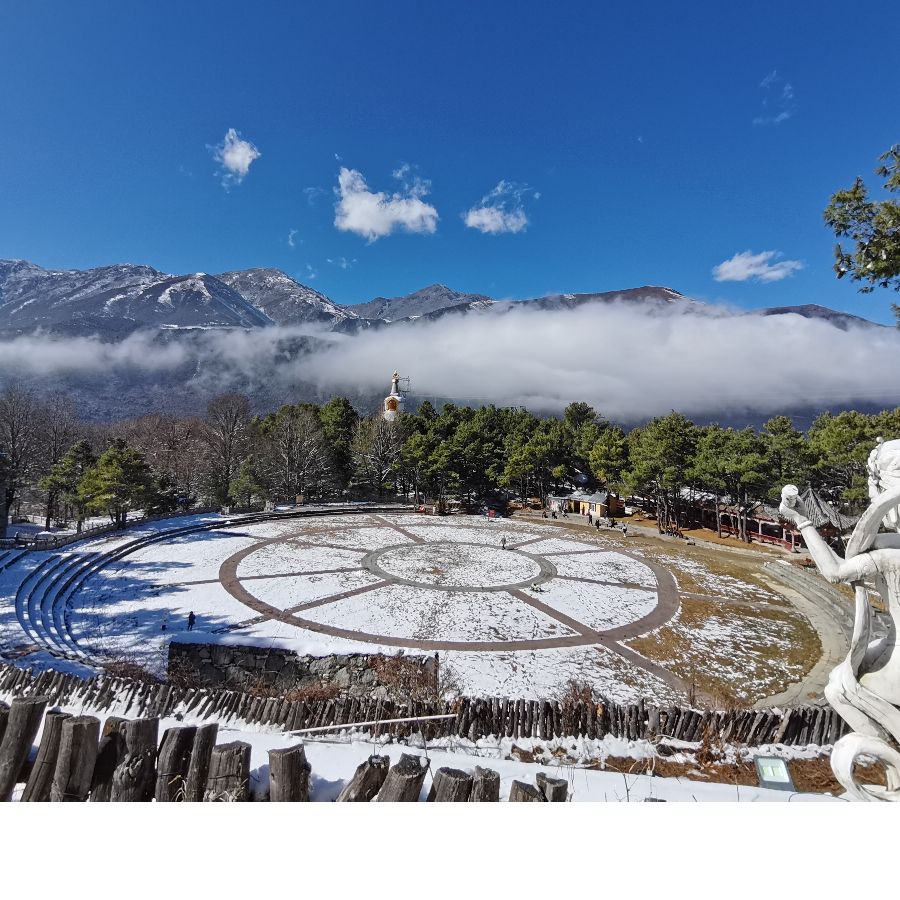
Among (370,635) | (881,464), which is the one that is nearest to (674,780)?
(881,464)

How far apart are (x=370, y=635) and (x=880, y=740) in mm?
12827

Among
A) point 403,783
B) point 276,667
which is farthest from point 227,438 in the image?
point 403,783

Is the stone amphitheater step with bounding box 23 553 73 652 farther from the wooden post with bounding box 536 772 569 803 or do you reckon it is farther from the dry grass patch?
the dry grass patch

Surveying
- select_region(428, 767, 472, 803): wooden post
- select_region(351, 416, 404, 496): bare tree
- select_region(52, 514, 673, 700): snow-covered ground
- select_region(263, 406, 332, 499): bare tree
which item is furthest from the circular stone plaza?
select_region(351, 416, 404, 496): bare tree

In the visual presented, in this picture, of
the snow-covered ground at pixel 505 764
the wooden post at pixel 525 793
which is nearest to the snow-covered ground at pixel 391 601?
the snow-covered ground at pixel 505 764

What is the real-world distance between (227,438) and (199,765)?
140ft

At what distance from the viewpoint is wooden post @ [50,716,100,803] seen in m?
2.75

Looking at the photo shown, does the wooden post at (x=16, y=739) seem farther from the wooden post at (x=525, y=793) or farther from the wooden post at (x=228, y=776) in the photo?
the wooden post at (x=525, y=793)

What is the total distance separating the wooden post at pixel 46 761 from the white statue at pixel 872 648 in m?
5.18

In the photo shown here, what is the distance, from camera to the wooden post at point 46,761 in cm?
277

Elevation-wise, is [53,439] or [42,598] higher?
[53,439]

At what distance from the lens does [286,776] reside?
277cm

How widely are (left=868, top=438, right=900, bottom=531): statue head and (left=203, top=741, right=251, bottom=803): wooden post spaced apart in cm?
494

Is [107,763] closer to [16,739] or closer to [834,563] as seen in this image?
[16,739]
